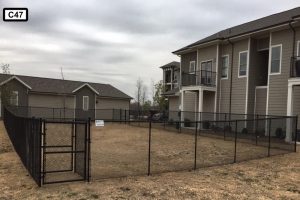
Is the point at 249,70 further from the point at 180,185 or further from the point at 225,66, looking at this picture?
the point at 180,185

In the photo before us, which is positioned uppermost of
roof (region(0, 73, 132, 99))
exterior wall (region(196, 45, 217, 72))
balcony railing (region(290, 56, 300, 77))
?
exterior wall (region(196, 45, 217, 72))

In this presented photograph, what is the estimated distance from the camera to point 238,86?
22.1m

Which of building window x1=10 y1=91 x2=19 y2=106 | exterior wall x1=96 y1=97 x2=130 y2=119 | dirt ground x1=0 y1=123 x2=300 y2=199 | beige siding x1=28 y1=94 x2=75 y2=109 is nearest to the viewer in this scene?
dirt ground x1=0 y1=123 x2=300 y2=199

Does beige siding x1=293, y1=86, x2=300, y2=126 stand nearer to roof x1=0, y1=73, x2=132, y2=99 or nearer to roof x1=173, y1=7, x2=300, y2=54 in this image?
roof x1=173, y1=7, x2=300, y2=54

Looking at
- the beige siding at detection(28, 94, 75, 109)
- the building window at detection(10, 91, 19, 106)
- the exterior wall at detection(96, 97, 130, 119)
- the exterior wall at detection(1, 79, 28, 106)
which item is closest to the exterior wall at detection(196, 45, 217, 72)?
the exterior wall at detection(96, 97, 130, 119)

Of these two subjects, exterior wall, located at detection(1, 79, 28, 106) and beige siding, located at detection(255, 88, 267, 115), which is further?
exterior wall, located at detection(1, 79, 28, 106)

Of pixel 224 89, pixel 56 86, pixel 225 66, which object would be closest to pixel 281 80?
pixel 224 89

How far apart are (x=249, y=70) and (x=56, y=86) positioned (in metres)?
25.4

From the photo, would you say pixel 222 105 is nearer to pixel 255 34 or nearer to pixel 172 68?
pixel 255 34

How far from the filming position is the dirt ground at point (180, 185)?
22.2 feet

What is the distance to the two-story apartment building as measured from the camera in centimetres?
1802

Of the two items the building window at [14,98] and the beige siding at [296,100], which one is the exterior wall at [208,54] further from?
A: the building window at [14,98]

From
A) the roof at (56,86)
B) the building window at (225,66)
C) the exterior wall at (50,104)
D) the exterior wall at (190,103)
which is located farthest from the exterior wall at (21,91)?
the building window at (225,66)

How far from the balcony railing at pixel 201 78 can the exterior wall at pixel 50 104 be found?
45.3 ft
